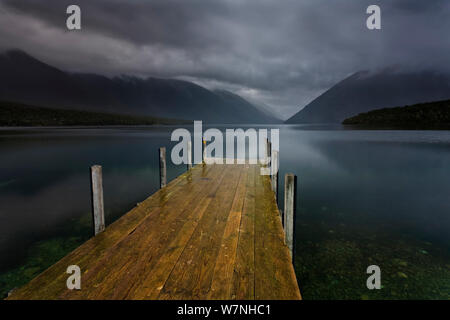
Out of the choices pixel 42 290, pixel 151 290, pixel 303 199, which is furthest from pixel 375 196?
pixel 42 290

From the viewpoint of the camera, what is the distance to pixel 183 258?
3734 millimetres

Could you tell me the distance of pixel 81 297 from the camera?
9.30 ft

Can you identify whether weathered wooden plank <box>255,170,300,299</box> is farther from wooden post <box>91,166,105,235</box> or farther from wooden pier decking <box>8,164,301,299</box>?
wooden post <box>91,166,105,235</box>

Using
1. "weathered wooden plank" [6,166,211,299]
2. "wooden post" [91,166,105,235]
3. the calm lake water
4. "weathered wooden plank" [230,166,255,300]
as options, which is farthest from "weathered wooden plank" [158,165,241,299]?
the calm lake water

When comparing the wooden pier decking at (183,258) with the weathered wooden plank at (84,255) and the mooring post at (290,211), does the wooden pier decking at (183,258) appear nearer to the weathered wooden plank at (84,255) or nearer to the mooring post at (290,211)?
the weathered wooden plank at (84,255)

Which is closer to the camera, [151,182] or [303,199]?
[303,199]

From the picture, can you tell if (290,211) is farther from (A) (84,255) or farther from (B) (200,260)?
(A) (84,255)

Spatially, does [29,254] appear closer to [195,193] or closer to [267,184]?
[195,193]

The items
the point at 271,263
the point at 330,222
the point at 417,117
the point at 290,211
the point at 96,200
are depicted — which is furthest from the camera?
the point at 417,117

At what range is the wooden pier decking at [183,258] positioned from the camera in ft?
9.64

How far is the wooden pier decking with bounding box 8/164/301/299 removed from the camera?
2939 millimetres

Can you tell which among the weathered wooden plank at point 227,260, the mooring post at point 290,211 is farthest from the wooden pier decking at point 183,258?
the mooring post at point 290,211

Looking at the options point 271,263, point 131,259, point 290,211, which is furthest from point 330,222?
point 131,259

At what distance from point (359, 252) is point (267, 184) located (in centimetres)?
365
